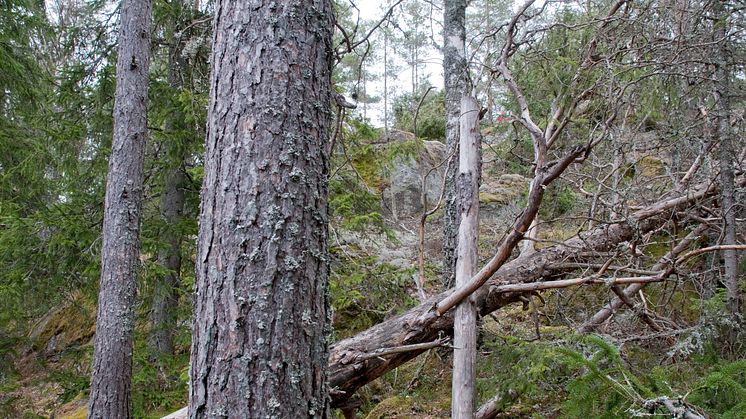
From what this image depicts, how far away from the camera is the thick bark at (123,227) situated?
4.80 metres

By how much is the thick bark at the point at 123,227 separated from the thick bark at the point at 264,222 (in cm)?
386

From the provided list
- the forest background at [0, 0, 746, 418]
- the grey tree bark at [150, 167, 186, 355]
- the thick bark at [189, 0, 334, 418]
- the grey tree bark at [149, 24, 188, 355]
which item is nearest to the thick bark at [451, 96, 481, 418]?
the forest background at [0, 0, 746, 418]

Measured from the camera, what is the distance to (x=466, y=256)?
12.3 ft

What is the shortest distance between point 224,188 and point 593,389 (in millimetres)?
2284

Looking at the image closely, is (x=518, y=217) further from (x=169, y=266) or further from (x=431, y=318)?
(x=169, y=266)

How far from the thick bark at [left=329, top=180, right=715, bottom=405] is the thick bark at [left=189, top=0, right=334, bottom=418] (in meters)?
1.22

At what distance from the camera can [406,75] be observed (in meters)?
28.1

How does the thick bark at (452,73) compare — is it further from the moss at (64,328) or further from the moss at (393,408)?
the moss at (64,328)

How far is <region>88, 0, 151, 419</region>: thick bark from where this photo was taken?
4.80 metres

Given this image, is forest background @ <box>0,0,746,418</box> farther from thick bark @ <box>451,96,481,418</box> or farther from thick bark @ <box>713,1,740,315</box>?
thick bark @ <box>451,96,481,418</box>

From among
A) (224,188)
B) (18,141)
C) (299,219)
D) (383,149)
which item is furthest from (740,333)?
(18,141)

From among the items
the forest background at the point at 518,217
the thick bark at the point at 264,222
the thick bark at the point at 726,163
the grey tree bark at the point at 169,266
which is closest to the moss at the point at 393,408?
the forest background at the point at 518,217

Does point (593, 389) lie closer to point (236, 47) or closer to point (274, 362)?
point (274, 362)

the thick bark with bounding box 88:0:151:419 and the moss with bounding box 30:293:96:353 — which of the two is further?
the moss with bounding box 30:293:96:353
